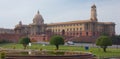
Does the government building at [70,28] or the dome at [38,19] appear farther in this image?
the dome at [38,19]

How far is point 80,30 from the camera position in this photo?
92.5 metres

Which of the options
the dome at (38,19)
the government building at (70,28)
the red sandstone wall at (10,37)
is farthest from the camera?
the dome at (38,19)

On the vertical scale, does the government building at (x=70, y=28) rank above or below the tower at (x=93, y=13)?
below

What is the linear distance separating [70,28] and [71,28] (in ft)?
1.57

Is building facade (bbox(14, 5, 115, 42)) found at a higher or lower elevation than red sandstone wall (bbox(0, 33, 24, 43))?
higher

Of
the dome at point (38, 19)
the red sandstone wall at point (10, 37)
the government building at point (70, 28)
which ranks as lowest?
the red sandstone wall at point (10, 37)

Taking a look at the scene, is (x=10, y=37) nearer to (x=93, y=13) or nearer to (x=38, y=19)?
(x=38, y=19)

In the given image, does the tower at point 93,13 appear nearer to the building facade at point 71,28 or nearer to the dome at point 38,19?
the building facade at point 71,28

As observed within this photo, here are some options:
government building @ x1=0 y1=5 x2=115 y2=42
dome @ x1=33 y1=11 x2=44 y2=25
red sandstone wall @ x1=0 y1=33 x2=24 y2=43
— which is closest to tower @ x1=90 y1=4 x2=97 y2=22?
government building @ x1=0 y1=5 x2=115 y2=42

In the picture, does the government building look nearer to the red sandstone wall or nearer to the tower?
the tower

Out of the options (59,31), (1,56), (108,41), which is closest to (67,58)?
(1,56)

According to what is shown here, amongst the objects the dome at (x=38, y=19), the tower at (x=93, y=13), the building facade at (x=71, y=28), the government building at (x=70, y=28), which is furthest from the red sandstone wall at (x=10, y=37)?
the tower at (x=93, y=13)

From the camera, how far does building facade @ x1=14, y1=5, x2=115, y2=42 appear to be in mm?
84875

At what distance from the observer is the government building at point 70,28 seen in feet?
277
